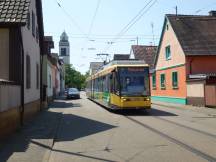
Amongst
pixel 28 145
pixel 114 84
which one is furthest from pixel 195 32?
pixel 28 145

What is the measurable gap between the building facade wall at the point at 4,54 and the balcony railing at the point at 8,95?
2.54 feet

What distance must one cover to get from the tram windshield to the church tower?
11075 centimetres

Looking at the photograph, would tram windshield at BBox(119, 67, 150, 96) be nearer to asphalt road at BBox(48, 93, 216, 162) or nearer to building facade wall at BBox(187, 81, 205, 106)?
building facade wall at BBox(187, 81, 205, 106)

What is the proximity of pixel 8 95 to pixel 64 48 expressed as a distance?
404 feet

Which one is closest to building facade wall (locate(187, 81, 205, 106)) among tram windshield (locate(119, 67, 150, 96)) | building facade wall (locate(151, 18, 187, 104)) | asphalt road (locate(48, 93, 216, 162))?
building facade wall (locate(151, 18, 187, 104))

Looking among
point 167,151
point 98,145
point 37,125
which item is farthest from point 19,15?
point 167,151

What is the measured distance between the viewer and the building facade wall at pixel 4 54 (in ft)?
58.7

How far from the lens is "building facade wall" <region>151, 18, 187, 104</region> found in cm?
A: 3725

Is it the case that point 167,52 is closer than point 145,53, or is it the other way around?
point 167,52

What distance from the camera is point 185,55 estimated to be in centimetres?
3606

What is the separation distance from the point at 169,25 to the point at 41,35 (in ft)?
50.0

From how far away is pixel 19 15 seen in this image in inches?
707

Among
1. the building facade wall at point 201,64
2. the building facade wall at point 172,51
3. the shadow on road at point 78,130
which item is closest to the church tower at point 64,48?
the building facade wall at point 172,51

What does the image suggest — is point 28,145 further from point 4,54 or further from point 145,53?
point 145,53
